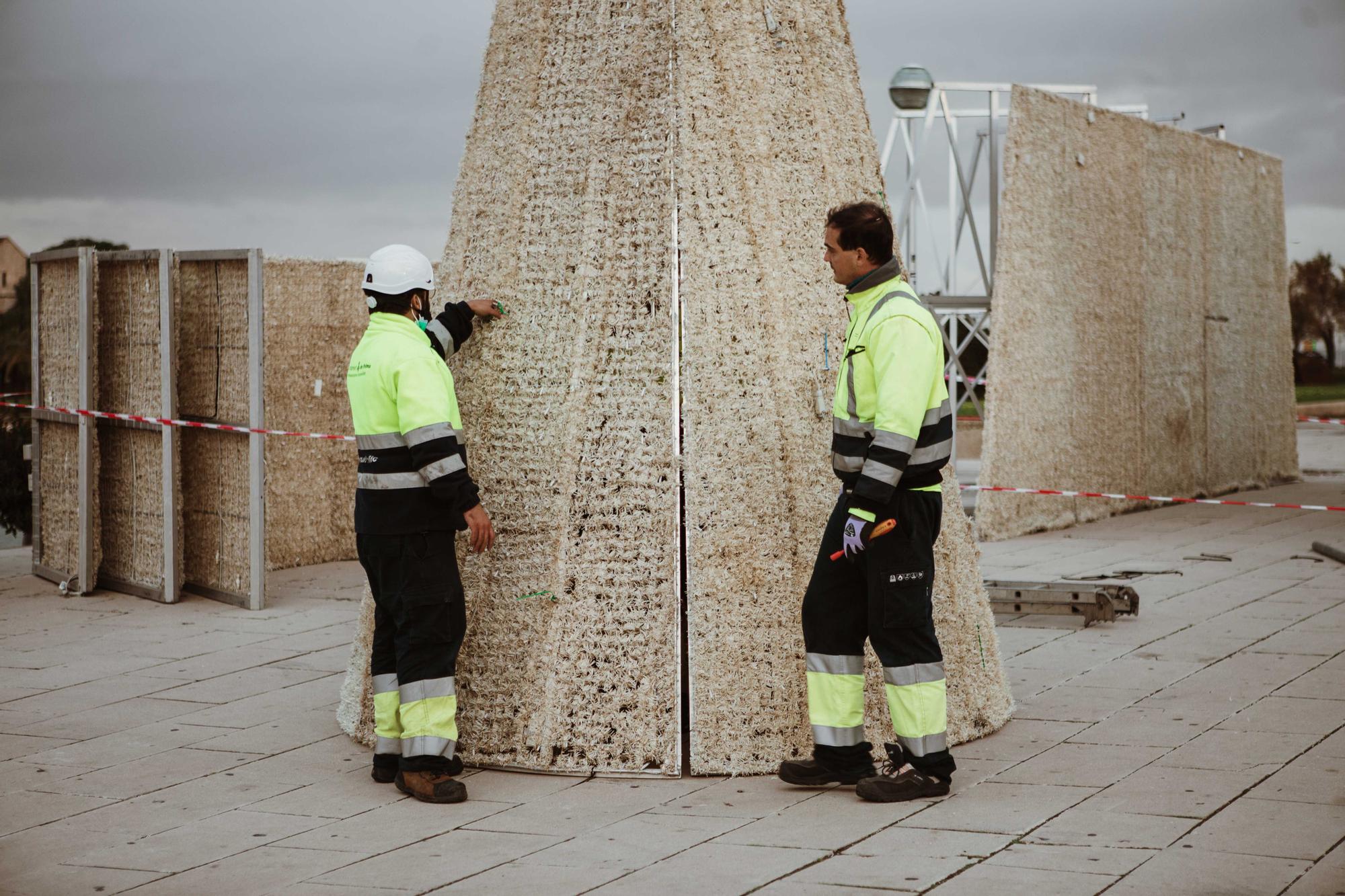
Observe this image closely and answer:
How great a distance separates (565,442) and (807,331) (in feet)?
3.43

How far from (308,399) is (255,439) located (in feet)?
6.41

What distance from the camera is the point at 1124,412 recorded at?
14227mm

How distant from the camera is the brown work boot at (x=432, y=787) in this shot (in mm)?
5215

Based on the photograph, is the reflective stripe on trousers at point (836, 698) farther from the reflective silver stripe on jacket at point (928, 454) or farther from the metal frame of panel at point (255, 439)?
the metal frame of panel at point (255, 439)

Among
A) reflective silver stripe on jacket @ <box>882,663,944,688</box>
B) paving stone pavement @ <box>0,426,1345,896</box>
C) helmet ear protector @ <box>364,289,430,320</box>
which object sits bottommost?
paving stone pavement @ <box>0,426,1345,896</box>

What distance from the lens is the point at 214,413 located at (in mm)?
9773

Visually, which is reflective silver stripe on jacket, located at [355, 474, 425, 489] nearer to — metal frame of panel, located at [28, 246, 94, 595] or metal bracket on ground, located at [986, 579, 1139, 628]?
metal bracket on ground, located at [986, 579, 1139, 628]

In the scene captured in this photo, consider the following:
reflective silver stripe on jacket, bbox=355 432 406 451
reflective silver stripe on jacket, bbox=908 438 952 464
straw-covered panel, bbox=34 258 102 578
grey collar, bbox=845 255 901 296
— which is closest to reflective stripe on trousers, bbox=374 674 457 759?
reflective silver stripe on jacket, bbox=355 432 406 451

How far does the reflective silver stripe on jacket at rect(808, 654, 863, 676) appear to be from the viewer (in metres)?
5.27

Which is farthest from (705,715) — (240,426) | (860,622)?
(240,426)

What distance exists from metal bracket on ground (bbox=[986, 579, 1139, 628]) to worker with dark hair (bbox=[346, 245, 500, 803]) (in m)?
4.36

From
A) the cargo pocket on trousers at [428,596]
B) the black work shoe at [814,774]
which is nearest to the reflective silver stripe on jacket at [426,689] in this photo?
the cargo pocket on trousers at [428,596]

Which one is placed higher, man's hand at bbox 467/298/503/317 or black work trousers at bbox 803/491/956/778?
man's hand at bbox 467/298/503/317

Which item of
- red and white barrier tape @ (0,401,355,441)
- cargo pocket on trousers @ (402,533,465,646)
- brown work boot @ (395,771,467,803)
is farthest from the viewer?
red and white barrier tape @ (0,401,355,441)
